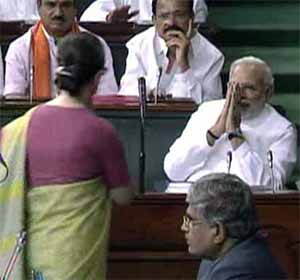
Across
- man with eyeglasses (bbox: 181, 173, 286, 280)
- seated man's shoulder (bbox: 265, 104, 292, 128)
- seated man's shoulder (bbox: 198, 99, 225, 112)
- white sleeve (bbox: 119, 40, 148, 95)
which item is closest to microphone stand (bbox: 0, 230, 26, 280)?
man with eyeglasses (bbox: 181, 173, 286, 280)

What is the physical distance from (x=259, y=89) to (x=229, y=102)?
0.93 ft

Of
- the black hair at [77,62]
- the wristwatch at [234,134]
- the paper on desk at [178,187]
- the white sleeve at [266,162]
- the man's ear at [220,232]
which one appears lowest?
the paper on desk at [178,187]

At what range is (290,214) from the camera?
6.56m

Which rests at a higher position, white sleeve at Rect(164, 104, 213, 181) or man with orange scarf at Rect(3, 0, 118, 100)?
man with orange scarf at Rect(3, 0, 118, 100)

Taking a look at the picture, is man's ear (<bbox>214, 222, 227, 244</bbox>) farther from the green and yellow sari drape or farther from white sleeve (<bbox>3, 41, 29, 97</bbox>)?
white sleeve (<bbox>3, 41, 29, 97</bbox>)

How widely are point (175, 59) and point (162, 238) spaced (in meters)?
2.23

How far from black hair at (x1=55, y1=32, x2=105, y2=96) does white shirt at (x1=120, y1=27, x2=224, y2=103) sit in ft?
9.70

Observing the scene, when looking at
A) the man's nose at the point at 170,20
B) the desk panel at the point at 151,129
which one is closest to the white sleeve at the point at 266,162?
the desk panel at the point at 151,129

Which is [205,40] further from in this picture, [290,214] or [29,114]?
[29,114]

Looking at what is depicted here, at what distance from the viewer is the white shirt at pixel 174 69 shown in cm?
834

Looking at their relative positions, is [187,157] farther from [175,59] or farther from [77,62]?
[77,62]

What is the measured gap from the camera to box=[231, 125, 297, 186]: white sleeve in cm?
695

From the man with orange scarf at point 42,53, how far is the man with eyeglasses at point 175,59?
171 millimetres

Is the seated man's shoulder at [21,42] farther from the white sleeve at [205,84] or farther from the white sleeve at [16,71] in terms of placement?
the white sleeve at [205,84]
